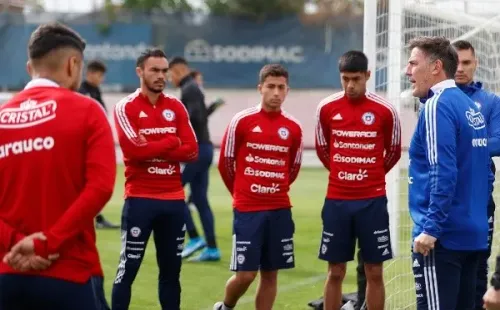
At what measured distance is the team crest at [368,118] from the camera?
8562mm

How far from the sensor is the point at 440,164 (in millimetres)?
6148

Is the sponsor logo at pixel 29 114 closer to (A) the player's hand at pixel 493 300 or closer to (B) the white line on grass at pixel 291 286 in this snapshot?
(A) the player's hand at pixel 493 300

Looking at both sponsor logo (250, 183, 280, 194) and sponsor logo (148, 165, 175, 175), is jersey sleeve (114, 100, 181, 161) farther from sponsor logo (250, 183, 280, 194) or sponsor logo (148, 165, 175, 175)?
sponsor logo (250, 183, 280, 194)

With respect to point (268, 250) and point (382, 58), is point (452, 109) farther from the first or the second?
point (382, 58)

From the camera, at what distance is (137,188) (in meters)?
8.42

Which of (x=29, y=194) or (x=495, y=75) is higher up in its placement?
(x=495, y=75)

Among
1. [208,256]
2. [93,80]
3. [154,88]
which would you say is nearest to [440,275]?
[154,88]

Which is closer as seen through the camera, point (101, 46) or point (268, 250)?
point (268, 250)

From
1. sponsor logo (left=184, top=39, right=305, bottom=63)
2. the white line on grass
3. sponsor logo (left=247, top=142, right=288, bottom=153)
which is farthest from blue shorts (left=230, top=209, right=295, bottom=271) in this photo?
sponsor logo (left=184, top=39, right=305, bottom=63)

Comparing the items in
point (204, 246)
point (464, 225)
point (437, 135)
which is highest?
point (437, 135)

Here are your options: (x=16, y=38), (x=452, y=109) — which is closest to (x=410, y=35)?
(x=452, y=109)

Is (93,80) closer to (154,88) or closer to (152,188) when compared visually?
(154,88)

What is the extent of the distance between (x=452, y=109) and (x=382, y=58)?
5.59m

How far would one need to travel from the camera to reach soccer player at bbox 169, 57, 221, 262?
41.3ft
